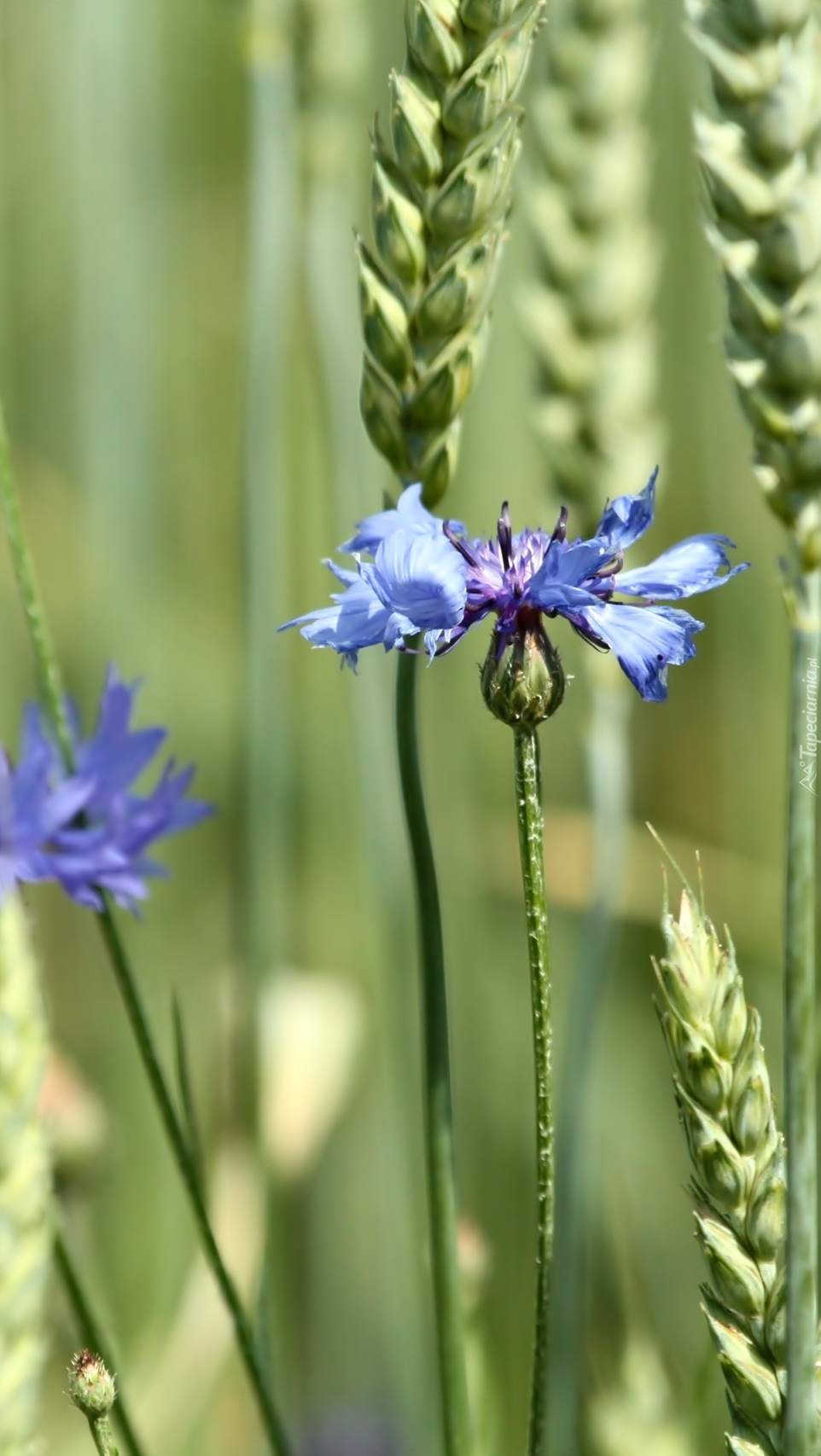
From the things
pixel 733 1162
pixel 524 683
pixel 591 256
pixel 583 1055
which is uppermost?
pixel 591 256

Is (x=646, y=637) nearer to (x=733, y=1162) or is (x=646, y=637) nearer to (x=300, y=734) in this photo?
(x=733, y=1162)

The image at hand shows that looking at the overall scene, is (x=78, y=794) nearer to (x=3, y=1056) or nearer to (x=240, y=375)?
(x=3, y=1056)

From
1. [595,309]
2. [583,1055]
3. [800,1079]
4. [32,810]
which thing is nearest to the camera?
[800,1079]

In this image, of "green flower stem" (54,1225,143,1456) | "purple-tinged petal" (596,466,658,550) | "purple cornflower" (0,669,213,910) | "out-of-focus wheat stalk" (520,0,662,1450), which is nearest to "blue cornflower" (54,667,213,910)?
"purple cornflower" (0,669,213,910)

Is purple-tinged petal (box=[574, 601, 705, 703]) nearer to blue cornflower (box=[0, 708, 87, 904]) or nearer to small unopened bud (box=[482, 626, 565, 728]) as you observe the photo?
small unopened bud (box=[482, 626, 565, 728])

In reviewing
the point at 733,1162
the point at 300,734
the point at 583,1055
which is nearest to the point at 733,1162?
the point at 733,1162

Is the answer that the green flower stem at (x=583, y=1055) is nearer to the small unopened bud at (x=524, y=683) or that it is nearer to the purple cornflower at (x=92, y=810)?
the purple cornflower at (x=92, y=810)

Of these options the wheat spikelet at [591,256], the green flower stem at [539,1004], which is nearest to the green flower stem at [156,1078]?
the green flower stem at [539,1004]
